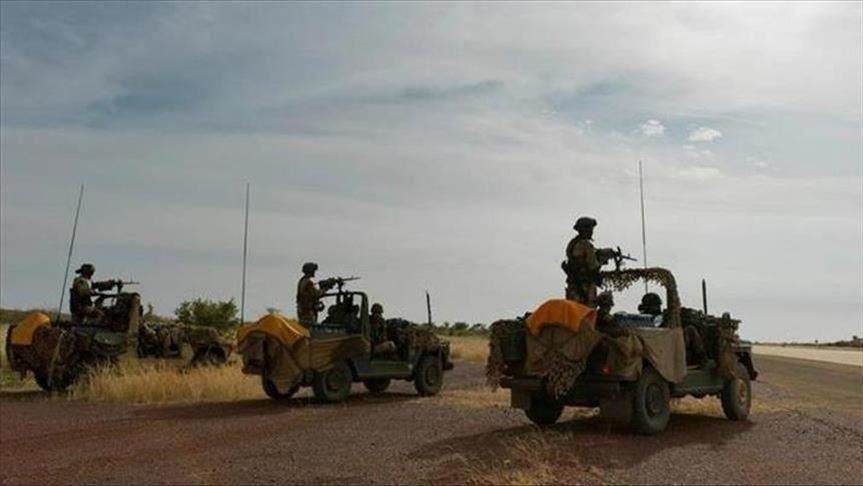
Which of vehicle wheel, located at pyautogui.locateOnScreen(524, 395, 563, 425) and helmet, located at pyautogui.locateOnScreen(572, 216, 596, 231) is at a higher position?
helmet, located at pyautogui.locateOnScreen(572, 216, 596, 231)

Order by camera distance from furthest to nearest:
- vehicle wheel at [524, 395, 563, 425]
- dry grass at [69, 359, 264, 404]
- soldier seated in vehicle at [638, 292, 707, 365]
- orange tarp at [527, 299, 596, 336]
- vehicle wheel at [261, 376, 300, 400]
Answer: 1. dry grass at [69, 359, 264, 404]
2. vehicle wheel at [261, 376, 300, 400]
3. soldier seated in vehicle at [638, 292, 707, 365]
4. vehicle wheel at [524, 395, 563, 425]
5. orange tarp at [527, 299, 596, 336]

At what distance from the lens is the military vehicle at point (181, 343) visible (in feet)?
72.5

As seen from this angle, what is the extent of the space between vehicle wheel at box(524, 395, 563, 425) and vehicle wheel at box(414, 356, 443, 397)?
6192 mm

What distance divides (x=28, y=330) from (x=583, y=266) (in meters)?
13.3

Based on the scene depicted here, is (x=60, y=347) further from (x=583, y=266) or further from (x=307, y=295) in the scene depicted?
(x=583, y=266)

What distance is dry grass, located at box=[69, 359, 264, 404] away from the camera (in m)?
17.9

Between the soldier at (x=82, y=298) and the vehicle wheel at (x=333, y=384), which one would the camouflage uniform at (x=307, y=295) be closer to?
the vehicle wheel at (x=333, y=384)

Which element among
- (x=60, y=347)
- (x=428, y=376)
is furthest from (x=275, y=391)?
(x=60, y=347)

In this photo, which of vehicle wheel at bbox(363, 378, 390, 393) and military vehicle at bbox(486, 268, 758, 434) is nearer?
military vehicle at bbox(486, 268, 758, 434)

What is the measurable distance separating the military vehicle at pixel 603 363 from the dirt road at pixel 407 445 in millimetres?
372

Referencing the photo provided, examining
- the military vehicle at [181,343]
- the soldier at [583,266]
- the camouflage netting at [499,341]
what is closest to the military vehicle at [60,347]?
the military vehicle at [181,343]

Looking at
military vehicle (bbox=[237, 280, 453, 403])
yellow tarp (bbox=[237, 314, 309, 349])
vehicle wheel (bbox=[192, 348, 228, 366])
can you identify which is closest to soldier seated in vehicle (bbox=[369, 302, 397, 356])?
military vehicle (bbox=[237, 280, 453, 403])

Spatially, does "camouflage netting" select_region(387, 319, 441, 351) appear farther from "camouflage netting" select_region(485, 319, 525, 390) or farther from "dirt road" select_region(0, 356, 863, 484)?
"camouflage netting" select_region(485, 319, 525, 390)

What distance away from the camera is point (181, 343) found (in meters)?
23.0
